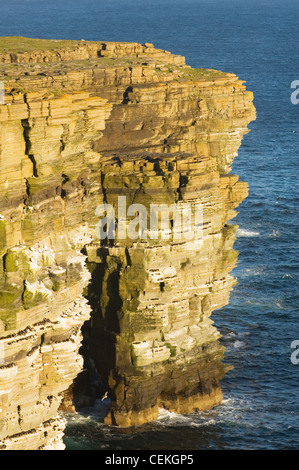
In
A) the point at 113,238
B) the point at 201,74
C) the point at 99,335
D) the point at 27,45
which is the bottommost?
the point at 99,335

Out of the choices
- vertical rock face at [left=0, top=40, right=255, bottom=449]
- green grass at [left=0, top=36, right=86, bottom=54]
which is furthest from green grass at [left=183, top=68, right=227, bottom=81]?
green grass at [left=0, top=36, right=86, bottom=54]

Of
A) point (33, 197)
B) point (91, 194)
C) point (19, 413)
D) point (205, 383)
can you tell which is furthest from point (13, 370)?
point (205, 383)

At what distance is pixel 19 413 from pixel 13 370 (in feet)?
10.6

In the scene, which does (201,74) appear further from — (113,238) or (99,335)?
(99,335)

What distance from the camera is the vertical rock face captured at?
6781cm

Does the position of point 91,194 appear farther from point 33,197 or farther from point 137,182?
point 33,197

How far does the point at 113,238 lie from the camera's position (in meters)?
78.1

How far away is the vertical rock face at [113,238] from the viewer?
67812 millimetres

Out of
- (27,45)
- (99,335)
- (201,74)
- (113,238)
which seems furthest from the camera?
(27,45)

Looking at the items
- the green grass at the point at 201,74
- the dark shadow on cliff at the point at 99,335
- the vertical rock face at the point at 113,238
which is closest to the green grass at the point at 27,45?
the vertical rock face at the point at 113,238

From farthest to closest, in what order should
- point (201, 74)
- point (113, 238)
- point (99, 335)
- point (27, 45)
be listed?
point (27, 45), point (201, 74), point (99, 335), point (113, 238)

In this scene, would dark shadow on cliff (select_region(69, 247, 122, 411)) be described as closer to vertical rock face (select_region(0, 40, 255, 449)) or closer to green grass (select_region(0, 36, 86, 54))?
vertical rock face (select_region(0, 40, 255, 449))

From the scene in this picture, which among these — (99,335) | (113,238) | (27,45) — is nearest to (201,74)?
(27,45)

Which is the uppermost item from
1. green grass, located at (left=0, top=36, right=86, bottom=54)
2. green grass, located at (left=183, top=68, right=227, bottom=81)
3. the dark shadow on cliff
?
green grass, located at (left=0, top=36, right=86, bottom=54)
